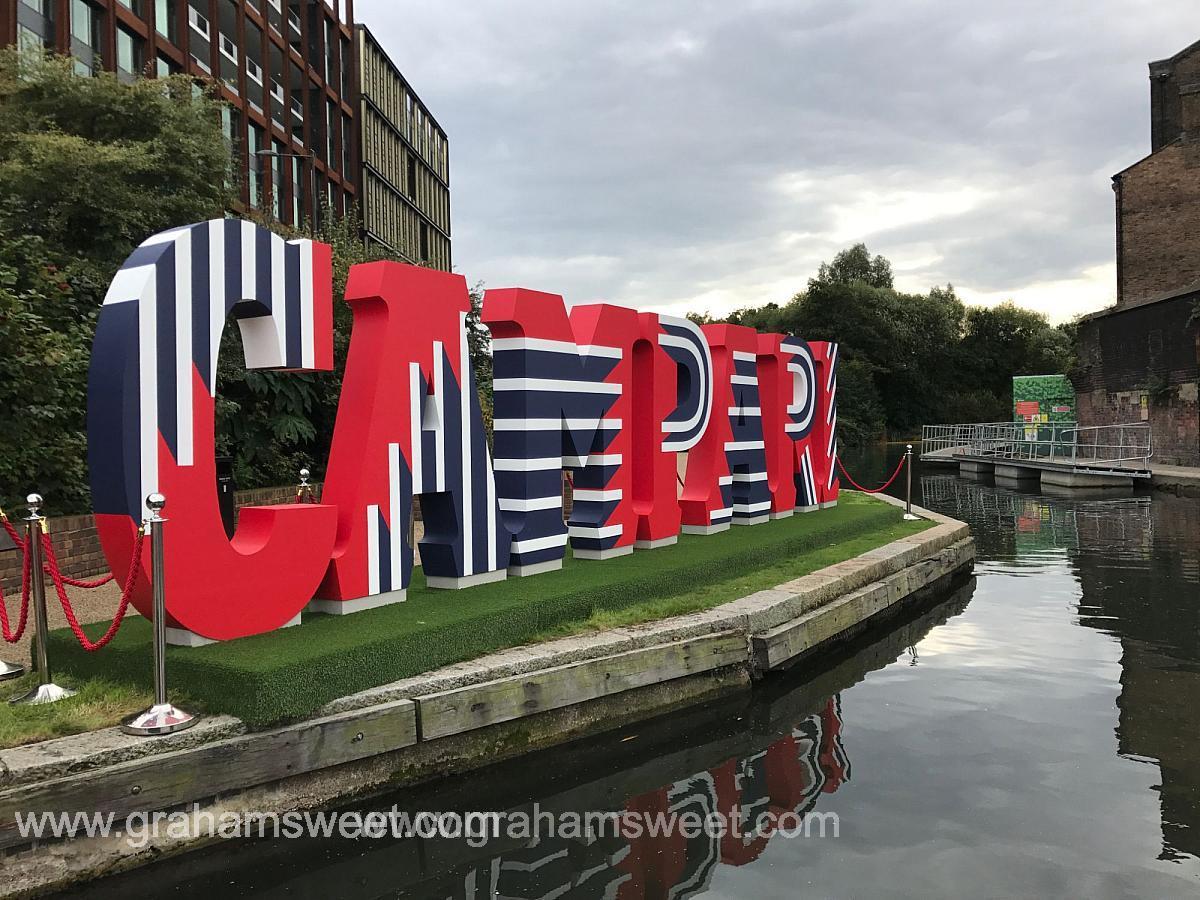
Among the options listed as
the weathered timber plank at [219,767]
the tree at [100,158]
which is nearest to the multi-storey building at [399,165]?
the tree at [100,158]

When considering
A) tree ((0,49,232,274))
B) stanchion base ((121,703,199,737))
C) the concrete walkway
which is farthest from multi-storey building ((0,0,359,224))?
stanchion base ((121,703,199,737))

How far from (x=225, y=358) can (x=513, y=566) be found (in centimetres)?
710

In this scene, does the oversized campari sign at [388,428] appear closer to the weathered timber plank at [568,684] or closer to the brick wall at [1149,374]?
the weathered timber plank at [568,684]

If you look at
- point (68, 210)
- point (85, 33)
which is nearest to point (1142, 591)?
point (68, 210)

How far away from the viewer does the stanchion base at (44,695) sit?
18.6ft

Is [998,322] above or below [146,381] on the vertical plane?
above

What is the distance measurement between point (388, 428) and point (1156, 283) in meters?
44.1

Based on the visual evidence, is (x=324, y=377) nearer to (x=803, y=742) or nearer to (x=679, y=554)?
(x=679, y=554)

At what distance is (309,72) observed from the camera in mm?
40219

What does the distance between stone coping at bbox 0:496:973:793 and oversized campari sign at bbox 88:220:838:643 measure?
3.38 feet

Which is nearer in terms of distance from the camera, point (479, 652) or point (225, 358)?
point (479, 652)

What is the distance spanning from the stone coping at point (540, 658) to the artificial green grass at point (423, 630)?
132 millimetres

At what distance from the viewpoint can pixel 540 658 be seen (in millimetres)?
6816

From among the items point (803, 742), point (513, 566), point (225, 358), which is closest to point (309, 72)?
point (225, 358)
